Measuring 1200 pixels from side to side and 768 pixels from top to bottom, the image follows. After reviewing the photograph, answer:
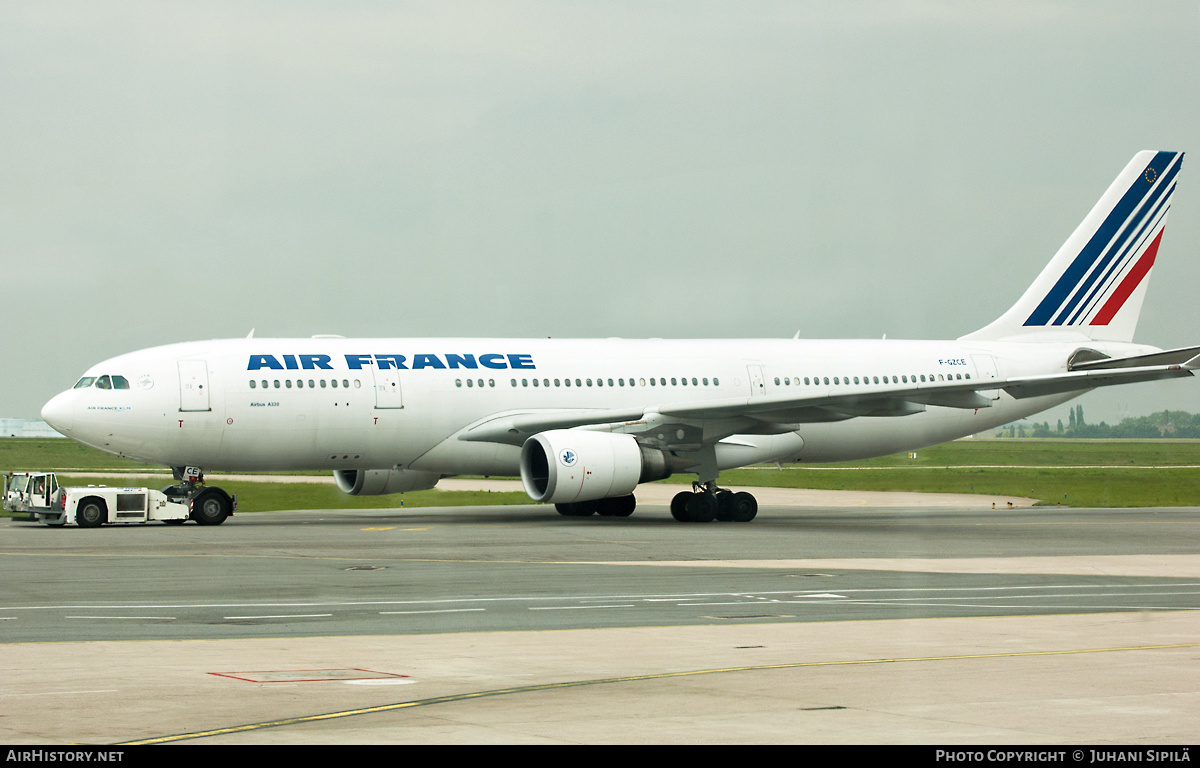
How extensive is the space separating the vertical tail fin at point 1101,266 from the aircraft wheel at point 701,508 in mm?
12230

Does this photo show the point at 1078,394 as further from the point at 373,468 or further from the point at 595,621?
the point at 595,621

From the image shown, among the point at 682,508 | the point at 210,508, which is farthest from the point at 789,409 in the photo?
the point at 210,508

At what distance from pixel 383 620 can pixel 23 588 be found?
6223 mm

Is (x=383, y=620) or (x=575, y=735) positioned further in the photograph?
(x=383, y=620)

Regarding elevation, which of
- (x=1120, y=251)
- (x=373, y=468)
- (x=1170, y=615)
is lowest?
(x=1170, y=615)

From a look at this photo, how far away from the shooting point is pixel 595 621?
15.1 meters

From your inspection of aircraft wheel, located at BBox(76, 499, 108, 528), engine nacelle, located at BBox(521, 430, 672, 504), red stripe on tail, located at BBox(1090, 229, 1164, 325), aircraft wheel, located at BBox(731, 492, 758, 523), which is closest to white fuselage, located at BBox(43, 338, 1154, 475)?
aircraft wheel, located at BBox(731, 492, 758, 523)

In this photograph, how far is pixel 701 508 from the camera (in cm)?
3425

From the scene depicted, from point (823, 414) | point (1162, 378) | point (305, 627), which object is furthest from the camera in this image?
point (823, 414)

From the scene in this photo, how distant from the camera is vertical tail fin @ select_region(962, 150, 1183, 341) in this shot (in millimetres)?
41625

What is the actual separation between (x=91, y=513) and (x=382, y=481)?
721 centimetres

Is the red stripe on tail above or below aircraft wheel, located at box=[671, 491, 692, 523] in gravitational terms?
above

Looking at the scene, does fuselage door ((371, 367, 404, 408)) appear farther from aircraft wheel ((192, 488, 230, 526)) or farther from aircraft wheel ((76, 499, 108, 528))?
aircraft wheel ((76, 499, 108, 528))

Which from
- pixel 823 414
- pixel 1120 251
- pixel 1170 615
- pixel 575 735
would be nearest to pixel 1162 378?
pixel 823 414
